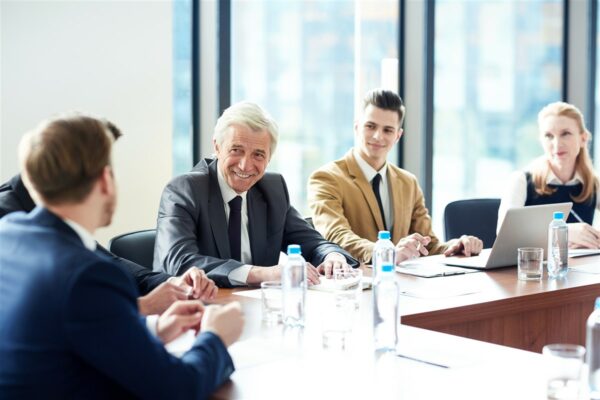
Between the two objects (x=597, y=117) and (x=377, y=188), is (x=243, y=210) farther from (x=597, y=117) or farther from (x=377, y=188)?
(x=597, y=117)

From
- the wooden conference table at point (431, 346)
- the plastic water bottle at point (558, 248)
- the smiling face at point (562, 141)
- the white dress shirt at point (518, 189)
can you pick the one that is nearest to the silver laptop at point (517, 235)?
the plastic water bottle at point (558, 248)

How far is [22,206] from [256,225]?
40.1 inches

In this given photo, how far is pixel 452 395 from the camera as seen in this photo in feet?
5.50

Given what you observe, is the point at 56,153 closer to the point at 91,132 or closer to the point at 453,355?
the point at 91,132

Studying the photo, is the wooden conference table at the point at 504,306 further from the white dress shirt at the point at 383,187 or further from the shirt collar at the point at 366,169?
the shirt collar at the point at 366,169

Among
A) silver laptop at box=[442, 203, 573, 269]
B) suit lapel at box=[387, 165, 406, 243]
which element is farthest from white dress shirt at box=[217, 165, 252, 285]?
suit lapel at box=[387, 165, 406, 243]

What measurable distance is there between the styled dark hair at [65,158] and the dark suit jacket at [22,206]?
1.13m

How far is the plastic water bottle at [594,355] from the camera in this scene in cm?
168

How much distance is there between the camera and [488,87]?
656cm

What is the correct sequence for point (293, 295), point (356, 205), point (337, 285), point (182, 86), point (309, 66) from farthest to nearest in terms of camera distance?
point (309, 66)
point (182, 86)
point (356, 205)
point (337, 285)
point (293, 295)

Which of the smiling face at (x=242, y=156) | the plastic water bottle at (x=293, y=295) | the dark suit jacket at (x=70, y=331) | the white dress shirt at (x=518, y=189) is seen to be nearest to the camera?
the dark suit jacket at (x=70, y=331)

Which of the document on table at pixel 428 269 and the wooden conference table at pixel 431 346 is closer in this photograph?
the wooden conference table at pixel 431 346

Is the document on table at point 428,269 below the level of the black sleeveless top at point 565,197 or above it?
below

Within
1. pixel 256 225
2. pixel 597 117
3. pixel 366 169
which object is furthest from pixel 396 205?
pixel 597 117
